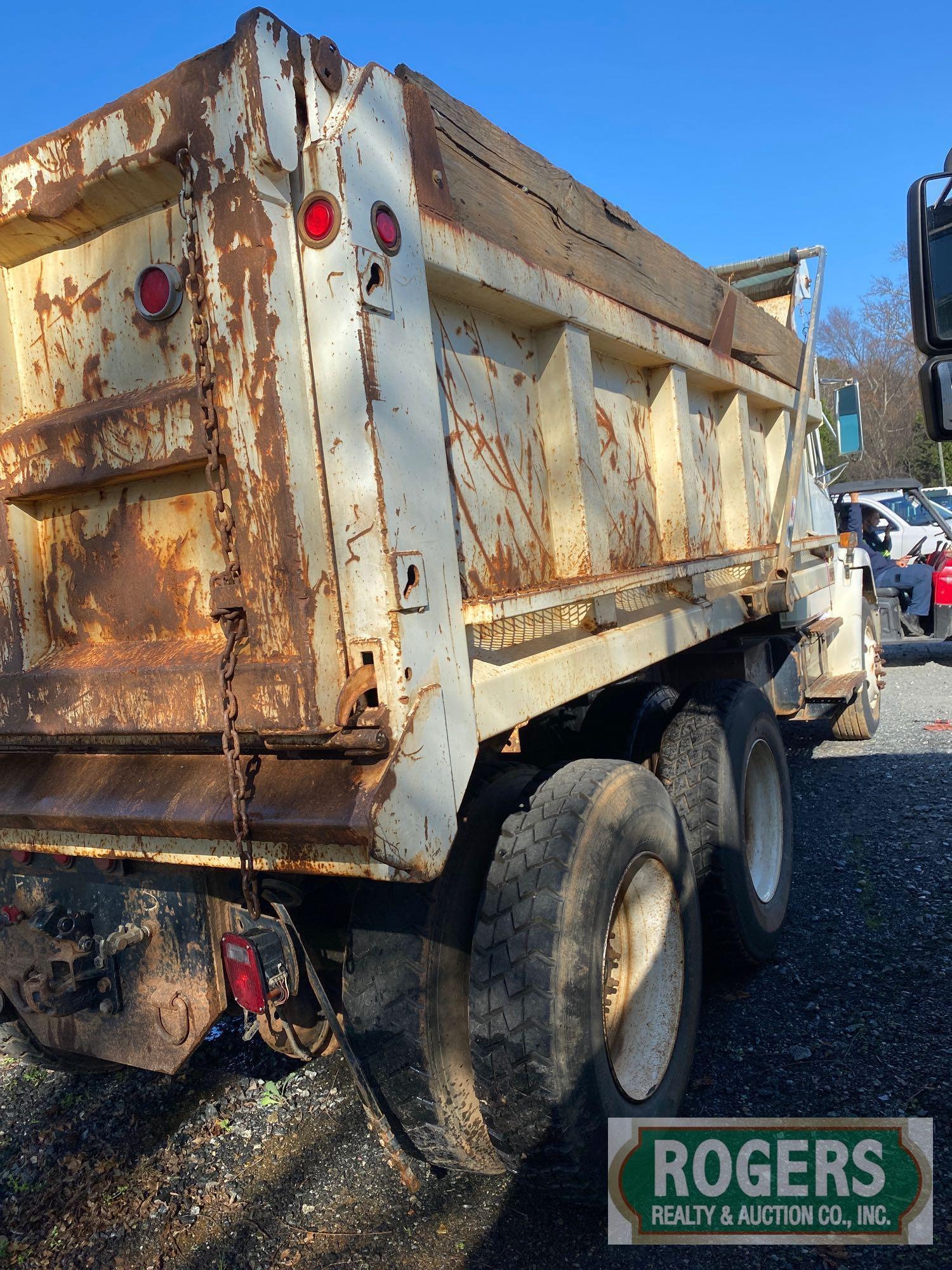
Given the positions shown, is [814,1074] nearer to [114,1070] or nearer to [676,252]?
[114,1070]

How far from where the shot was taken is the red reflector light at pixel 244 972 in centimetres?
191

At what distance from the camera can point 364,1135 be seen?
2684 mm

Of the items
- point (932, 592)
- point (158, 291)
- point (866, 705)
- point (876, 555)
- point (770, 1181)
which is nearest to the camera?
point (158, 291)

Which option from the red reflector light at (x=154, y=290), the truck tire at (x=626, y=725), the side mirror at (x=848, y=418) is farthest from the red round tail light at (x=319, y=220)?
the side mirror at (x=848, y=418)

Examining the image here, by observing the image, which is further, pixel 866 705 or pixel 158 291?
pixel 866 705

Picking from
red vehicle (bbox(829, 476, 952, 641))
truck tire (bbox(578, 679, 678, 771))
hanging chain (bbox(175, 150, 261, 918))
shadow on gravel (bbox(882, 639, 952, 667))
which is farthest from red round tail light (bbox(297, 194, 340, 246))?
shadow on gravel (bbox(882, 639, 952, 667))

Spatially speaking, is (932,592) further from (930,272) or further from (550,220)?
(550,220)

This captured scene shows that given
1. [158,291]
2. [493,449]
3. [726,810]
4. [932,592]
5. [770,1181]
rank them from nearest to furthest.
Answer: [158,291] → [493,449] → [770,1181] → [726,810] → [932,592]

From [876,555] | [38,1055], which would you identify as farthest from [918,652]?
[38,1055]

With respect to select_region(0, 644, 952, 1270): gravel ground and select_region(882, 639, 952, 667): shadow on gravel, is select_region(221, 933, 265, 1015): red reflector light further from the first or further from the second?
select_region(882, 639, 952, 667): shadow on gravel

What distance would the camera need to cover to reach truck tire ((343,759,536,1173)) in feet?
6.73

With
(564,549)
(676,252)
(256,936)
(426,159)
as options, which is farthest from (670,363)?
(256,936)

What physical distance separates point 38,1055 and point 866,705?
20.2ft

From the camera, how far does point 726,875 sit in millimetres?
3203
